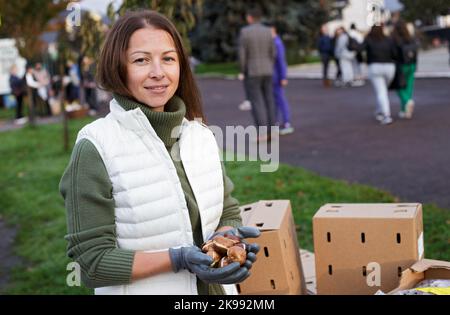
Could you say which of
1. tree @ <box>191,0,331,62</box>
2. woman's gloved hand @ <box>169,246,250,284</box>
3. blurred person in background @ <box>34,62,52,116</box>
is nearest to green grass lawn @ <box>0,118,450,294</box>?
woman's gloved hand @ <box>169,246,250,284</box>

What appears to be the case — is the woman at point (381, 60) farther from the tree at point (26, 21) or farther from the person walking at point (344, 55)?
the tree at point (26, 21)

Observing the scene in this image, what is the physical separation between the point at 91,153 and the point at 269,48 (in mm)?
9367

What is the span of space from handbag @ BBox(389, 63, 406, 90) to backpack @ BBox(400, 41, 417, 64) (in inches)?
6.1

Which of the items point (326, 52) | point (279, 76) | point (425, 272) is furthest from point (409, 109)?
point (425, 272)

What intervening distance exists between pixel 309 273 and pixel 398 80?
28.5ft

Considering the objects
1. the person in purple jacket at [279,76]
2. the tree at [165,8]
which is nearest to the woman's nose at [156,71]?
the tree at [165,8]

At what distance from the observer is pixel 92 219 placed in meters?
2.23

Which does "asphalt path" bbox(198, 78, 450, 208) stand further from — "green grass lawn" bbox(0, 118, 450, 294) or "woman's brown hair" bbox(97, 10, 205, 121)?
"woman's brown hair" bbox(97, 10, 205, 121)

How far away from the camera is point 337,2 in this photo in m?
35.2

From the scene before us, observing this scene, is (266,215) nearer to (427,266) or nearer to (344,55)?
(427,266)

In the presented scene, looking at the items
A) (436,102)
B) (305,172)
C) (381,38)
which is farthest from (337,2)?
(305,172)

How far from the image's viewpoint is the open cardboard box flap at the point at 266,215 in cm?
355

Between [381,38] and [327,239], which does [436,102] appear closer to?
[381,38]

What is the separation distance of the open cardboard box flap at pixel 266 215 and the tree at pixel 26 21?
Answer: 1499 cm
